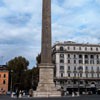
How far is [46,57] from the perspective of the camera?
47.2 meters

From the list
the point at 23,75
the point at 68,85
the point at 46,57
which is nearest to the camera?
the point at 46,57

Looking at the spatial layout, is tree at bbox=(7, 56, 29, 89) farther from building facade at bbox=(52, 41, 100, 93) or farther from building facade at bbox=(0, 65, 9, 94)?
building facade at bbox=(52, 41, 100, 93)

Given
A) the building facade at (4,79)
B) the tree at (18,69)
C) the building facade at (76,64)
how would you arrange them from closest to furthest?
the tree at (18,69)
the building facade at (4,79)
the building facade at (76,64)

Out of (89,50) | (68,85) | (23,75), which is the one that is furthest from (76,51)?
(23,75)

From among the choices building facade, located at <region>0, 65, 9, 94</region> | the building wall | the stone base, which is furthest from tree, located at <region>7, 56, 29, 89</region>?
the stone base

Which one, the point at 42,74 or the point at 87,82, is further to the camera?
the point at 87,82

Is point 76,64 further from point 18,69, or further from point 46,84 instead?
point 46,84

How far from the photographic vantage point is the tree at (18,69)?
4023 inches

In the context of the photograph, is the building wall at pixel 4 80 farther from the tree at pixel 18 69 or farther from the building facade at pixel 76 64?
the building facade at pixel 76 64

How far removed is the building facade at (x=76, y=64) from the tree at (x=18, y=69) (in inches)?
460

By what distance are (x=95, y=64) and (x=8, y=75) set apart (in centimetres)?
3008

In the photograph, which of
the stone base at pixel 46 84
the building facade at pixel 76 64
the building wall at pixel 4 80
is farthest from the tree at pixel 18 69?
the stone base at pixel 46 84

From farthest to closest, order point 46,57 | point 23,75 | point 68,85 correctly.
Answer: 1. point 68,85
2. point 23,75
3. point 46,57

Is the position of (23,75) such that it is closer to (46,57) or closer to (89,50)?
(89,50)
